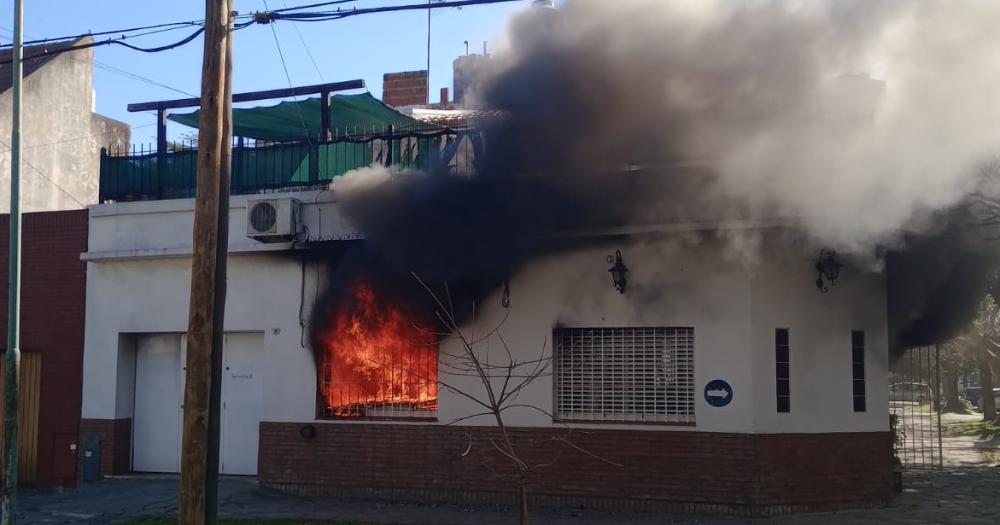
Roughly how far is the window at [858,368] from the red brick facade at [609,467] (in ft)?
1.33

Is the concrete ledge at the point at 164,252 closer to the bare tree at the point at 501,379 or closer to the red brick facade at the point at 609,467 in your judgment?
the red brick facade at the point at 609,467

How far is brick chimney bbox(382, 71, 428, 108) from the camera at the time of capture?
17.3 metres

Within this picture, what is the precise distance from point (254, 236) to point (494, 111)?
147 inches

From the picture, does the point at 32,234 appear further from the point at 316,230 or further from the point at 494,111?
the point at 494,111

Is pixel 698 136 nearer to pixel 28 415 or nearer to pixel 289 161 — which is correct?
pixel 289 161

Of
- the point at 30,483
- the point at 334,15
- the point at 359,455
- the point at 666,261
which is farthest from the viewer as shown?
the point at 30,483

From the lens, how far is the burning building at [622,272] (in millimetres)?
10055

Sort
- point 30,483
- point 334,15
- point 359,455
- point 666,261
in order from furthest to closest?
point 30,483, point 359,455, point 666,261, point 334,15

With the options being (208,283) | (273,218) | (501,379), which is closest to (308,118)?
(273,218)

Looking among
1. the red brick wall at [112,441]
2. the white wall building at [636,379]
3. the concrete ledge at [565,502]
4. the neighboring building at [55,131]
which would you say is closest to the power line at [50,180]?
the neighboring building at [55,131]

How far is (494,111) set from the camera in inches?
453

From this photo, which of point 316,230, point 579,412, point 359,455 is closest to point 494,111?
point 316,230

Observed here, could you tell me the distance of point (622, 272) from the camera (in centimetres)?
1120

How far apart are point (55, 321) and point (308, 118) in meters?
4.88
